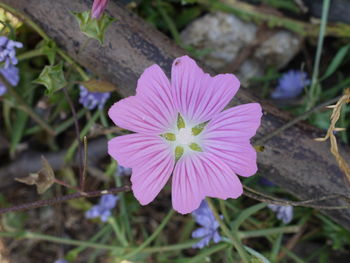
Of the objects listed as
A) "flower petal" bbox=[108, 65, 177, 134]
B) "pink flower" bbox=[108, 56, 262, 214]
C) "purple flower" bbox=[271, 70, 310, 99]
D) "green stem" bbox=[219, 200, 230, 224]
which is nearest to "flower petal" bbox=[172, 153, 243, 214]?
"pink flower" bbox=[108, 56, 262, 214]

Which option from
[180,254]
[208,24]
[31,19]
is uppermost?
[31,19]

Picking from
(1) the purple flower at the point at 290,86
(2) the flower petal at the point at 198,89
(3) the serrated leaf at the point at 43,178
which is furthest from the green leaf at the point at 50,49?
(1) the purple flower at the point at 290,86

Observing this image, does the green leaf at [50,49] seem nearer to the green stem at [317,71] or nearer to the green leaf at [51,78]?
the green leaf at [51,78]

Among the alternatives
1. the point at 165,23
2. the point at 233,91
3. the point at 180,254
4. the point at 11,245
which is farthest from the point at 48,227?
the point at 233,91

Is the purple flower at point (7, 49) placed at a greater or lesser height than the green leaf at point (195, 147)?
greater

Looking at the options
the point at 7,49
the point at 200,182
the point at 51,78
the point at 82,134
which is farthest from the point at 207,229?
the point at 7,49

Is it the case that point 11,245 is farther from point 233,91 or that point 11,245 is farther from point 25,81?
point 233,91

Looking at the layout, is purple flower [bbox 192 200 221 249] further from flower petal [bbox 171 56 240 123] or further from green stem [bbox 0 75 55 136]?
green stem [bbox 0 75 55 136]
